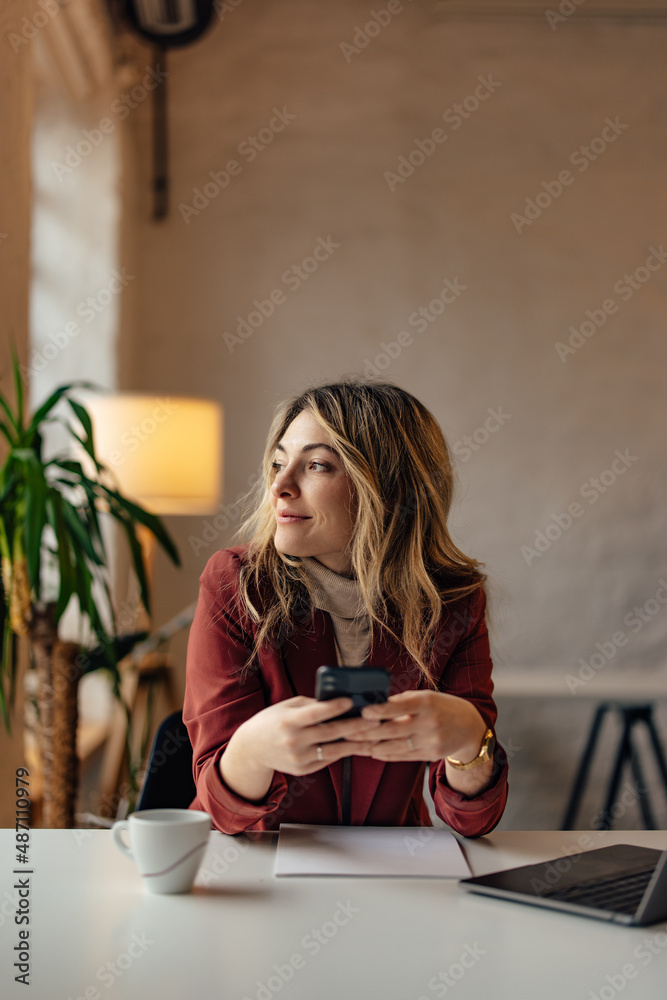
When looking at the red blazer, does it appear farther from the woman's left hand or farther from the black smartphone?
the black smartphone

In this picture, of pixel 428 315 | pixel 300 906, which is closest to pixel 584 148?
pixel 428 315

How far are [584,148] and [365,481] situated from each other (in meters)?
2.95

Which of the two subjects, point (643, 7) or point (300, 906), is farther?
point (643, 7)

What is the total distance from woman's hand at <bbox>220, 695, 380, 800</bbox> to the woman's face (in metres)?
0.40

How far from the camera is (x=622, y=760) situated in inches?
134

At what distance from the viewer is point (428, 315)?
12.7ft

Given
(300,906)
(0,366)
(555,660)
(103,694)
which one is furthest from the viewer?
(555,660)

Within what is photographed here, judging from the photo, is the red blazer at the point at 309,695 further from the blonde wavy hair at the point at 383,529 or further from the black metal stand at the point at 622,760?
the black metal stand at the point at 622,760

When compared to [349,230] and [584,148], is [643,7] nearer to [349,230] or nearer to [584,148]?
[584,148]

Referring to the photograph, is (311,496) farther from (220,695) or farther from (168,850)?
(168,850)

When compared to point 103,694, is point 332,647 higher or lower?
higher

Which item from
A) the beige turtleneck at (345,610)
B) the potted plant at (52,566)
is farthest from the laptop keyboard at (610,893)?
the potted plant at (52,566)

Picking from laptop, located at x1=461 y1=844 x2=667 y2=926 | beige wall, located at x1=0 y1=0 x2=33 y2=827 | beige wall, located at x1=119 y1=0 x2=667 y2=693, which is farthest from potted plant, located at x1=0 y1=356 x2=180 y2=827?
beige wall, located at x1=119 y1=0 x2=667 y2=693

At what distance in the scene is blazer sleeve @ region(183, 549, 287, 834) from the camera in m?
1.27
